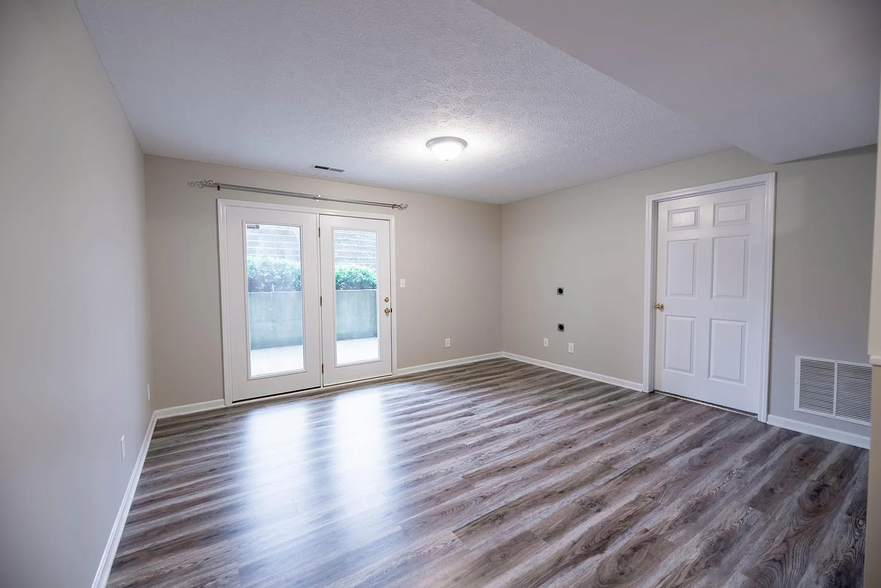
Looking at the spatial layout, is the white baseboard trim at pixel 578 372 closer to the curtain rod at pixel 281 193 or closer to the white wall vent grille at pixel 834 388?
the white wall vent grille at pixel 834 388

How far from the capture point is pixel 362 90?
89.9 inches

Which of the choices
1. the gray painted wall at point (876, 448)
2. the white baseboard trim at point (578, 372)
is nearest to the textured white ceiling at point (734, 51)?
the gray painted wall at point (876, 448)

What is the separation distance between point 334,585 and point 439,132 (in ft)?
9.56

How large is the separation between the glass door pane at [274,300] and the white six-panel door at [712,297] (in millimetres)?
4054

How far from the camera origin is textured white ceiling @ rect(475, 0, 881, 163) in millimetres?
1356

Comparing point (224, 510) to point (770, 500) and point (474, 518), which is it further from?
point (770, 500)

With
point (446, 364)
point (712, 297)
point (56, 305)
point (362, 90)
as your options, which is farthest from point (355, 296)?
point (712, 297)

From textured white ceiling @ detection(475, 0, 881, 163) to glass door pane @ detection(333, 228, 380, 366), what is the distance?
3383mm

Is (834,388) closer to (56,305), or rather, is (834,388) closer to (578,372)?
(578,372)

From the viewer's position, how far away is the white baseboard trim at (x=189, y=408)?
3.50 metres

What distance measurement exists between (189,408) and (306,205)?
2.42 metres

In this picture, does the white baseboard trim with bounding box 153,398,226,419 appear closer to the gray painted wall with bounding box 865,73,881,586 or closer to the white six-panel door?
the gray painted wall with bounding box 865,73,881,586

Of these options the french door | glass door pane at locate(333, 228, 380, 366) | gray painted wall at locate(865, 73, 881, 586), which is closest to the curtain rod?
the french door

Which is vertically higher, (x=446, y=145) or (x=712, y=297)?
(x=446, y=145)
